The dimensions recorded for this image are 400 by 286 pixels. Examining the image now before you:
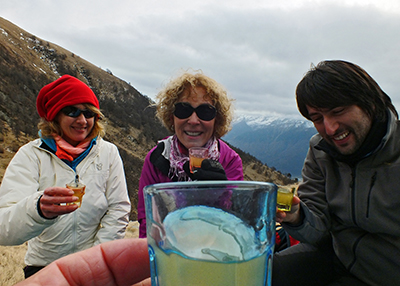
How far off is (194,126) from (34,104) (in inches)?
967

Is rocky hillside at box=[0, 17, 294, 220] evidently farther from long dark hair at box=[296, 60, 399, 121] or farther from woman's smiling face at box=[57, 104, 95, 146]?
long dark hair at box=[296, 60, 399, 121]

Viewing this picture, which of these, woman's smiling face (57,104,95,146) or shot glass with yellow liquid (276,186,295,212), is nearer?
shot glass with yellow liquid (276,186,295,212)

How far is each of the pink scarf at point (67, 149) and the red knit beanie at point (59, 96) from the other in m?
0.33

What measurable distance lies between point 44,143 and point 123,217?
1.14m

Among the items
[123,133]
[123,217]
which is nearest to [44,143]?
[123,217]

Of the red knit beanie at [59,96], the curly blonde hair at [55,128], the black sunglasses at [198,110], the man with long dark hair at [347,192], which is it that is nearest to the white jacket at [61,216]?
the curly blonde hair at [55,128]

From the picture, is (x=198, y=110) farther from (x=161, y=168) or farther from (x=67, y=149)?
(x=67, y=149)

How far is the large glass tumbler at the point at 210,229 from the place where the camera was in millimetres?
504

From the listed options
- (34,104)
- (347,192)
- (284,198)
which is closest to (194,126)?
(284,198)

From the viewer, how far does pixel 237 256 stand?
51 centimetres

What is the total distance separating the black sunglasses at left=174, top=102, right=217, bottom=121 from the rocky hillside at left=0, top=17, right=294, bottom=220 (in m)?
0.57

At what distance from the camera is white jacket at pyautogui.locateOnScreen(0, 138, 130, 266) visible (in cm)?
219

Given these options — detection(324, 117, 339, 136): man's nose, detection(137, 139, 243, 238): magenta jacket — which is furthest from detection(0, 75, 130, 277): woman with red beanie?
detection(324, 117, 339, 136): man's nose

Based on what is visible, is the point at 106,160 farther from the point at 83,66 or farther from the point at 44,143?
the point at 83,66
